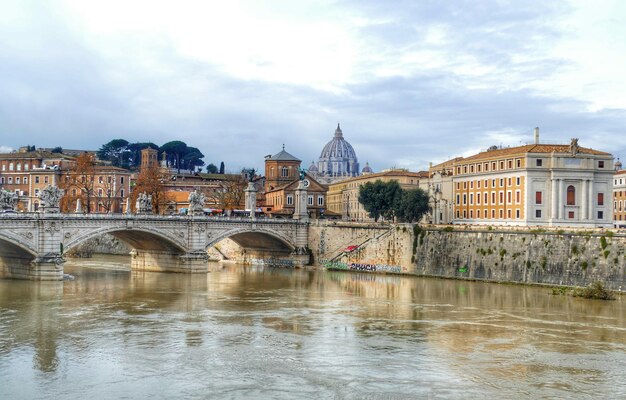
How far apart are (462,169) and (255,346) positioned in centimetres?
4320

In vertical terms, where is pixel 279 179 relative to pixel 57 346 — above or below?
above

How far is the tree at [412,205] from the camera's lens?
75812mm

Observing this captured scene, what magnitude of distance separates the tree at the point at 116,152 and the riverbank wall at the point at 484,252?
83023mm

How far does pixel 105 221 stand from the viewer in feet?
175

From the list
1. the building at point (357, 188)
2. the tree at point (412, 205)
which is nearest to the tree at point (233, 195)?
the building at point (357, 188)

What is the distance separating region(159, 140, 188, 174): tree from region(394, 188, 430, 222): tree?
77694mm

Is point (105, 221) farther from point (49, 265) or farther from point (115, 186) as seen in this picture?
point (115, 186)

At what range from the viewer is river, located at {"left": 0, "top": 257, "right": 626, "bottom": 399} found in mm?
25297

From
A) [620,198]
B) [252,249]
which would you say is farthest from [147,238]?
[620,198]

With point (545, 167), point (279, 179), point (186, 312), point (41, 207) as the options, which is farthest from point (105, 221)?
point (279, 179)

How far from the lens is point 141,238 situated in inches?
2377

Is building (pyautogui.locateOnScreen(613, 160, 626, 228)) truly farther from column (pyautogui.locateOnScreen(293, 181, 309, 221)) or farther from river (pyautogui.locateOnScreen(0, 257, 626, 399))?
river (pyautogui.locateOnScreen(0, 257, 626, 399))

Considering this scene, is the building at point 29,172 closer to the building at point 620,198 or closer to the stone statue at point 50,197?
the stone statue at point 50,197

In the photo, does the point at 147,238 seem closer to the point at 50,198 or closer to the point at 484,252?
the point at 50,198
